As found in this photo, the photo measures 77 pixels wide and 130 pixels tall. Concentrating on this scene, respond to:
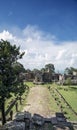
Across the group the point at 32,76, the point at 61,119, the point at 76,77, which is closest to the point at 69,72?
the point at 76,77

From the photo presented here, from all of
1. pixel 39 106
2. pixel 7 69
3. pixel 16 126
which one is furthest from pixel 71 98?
pixel 16 126

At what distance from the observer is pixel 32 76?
125500 millimetres

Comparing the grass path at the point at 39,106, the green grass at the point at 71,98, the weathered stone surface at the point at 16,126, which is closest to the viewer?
the weathered stone surface at the point at 16,126

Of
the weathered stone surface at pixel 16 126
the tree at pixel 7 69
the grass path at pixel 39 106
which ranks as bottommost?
the weathered stone surface at pixel 16 126

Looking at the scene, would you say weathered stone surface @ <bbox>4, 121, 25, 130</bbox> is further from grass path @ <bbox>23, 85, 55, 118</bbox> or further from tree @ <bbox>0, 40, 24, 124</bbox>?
grass path @ <bbox>23, 85, 55, 118</bbox>

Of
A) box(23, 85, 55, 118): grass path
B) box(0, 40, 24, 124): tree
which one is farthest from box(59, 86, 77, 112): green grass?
box(0, 40, 24, 124): tree

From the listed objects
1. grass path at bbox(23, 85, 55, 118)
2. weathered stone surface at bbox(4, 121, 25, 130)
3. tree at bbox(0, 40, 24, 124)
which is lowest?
weathered stone surface at bbox(4, 121, 25, 130)

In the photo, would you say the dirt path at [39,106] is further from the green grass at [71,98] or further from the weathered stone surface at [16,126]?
the weathered stone surface at [16,126]

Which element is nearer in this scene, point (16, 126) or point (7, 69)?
point (16, 126)

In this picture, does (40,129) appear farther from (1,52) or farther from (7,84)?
(1,52)

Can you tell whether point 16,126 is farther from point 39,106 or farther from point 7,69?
point 39,106

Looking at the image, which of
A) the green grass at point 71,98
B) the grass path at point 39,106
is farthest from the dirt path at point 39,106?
the green grass at point 71,98

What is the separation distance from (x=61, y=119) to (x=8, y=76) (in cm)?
873

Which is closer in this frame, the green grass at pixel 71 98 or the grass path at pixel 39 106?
the grass path at pixel 39 106
